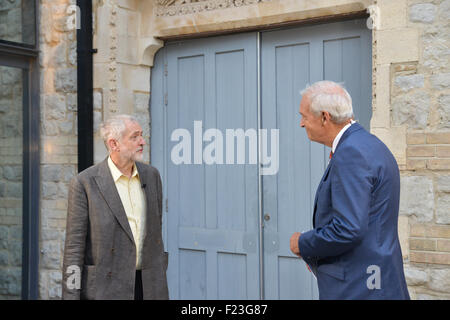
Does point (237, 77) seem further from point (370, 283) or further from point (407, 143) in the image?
point (370, 283)

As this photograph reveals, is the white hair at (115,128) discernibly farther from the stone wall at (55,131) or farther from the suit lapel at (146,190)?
the stone wall at (55,131)

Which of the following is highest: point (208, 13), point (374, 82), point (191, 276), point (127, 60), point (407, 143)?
point (208, 13)

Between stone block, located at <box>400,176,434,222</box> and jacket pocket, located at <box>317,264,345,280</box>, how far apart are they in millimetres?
1456

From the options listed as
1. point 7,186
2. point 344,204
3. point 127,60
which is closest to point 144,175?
point 344,204

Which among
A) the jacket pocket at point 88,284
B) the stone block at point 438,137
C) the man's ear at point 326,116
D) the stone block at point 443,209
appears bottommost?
the jacket pocket at point 88,284

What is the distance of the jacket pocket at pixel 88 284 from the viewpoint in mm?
3127

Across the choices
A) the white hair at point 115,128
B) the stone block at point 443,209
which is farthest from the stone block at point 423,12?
the white hair at point 115,128

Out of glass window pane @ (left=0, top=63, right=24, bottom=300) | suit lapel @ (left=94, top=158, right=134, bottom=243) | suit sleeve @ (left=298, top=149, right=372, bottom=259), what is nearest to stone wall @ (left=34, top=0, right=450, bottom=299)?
glass window pane @ (left=0, top=63, right=24, bottom=300)

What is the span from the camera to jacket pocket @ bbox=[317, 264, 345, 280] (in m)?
2.40

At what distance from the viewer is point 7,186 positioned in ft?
17.5

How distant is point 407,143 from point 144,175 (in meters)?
1.72

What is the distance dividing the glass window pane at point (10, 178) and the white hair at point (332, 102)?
3699 mm

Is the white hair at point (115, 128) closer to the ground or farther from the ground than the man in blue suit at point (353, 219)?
farther from the ground

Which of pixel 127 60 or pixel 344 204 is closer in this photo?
pixel 344 204
